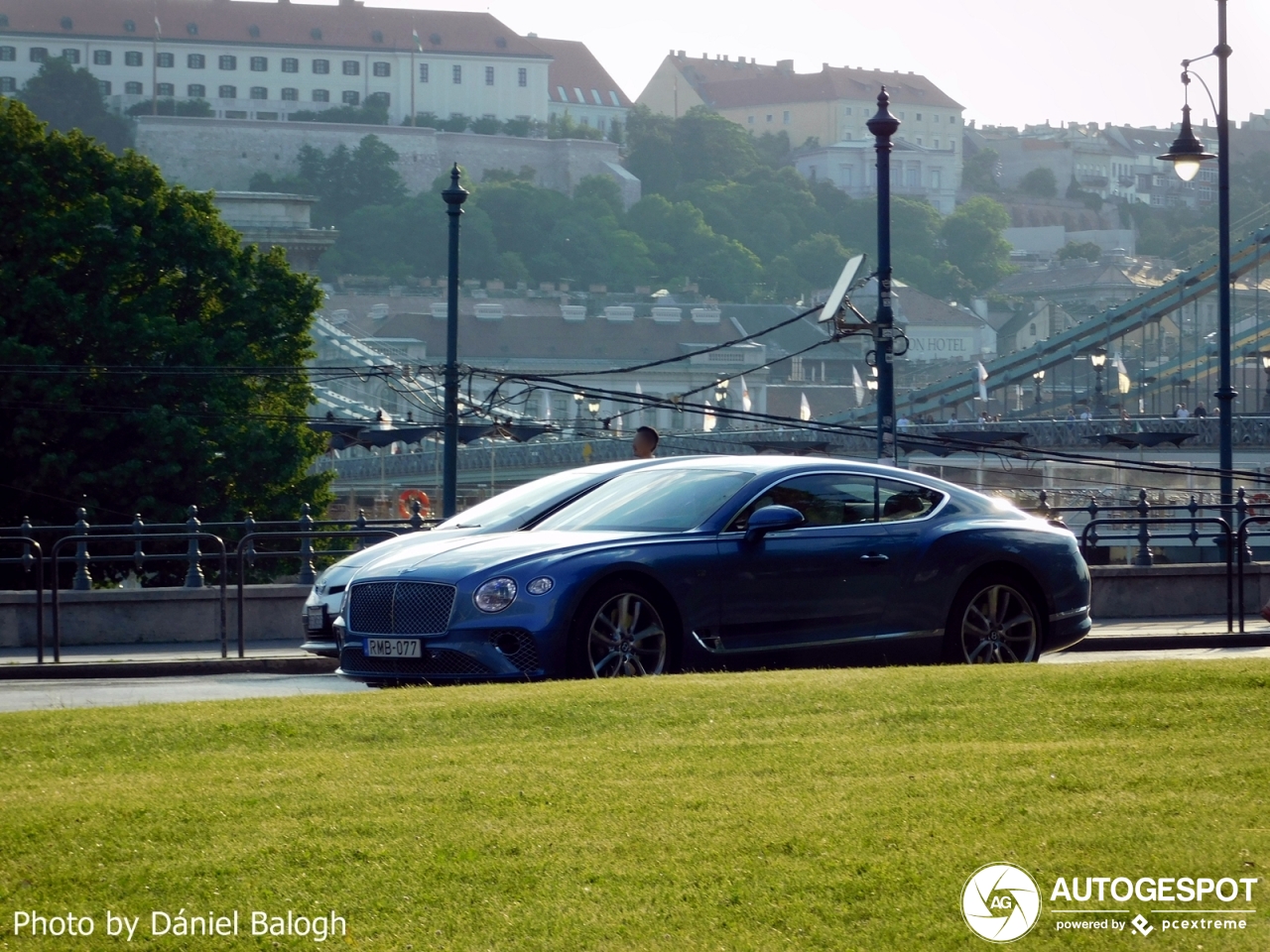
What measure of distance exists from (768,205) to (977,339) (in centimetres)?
2319

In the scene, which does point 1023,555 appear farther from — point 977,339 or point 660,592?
point 977,339

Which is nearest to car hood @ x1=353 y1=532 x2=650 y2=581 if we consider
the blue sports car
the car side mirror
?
the blue sports car

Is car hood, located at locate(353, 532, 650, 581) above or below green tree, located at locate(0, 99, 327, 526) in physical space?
below

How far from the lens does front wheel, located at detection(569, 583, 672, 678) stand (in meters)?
9.66

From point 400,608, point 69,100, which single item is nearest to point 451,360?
point 400,608

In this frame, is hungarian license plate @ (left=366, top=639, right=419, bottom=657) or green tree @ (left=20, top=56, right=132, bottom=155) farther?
green tree @ (left=20, top=56, right=132, bottom=155)

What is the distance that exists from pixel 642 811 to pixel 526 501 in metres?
6.02

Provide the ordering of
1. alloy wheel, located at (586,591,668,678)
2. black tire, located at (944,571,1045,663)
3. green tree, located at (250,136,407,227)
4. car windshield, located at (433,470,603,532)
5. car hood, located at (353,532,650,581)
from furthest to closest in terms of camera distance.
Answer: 1. green tree, located at (250,136,407,227)
2. car windshield, located at (433,470,603,532)
3. black tire, located at (944,571,1045,663)
4. car hood, located at (353,532,650,581)
5. alloy wheel, located at (586,591,668,678)

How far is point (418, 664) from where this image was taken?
32.4 feet

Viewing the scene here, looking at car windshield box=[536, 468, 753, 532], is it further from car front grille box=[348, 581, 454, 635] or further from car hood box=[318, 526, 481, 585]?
car front grille box=[348, 581, 454, 635]

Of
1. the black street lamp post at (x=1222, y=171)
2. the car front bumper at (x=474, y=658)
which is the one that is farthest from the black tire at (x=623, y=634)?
the black street lamp post at (x=1222, y=171)

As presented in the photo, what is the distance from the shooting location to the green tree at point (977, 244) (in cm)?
19325

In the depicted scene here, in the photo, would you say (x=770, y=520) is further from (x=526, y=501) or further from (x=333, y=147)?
(x=333, y=147)

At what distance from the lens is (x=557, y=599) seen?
9602mm
